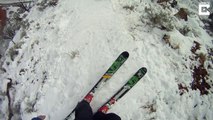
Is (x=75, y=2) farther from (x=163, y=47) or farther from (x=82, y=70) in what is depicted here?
(x=163, y=47)

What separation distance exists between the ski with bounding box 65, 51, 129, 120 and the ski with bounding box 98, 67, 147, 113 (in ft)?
1.14

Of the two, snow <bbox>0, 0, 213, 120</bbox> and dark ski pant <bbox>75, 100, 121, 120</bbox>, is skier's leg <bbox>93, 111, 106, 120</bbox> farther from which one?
snow <bbox>0, 0, 213, 120</bbox>

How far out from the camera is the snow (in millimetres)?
4965

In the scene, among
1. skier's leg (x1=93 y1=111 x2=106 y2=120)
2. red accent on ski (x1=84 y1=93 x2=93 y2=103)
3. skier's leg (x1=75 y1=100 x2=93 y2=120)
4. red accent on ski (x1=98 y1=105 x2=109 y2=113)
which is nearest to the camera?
skier's leg (x1=75 y1=100 x2=93 y2=120)

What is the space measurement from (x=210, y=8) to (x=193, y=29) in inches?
57.1

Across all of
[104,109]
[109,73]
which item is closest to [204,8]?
[109,73]

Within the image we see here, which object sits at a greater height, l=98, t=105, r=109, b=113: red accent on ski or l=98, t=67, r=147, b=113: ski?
l=98, t=67, r=147, b=113: ski

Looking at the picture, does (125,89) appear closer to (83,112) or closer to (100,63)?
(100,63)

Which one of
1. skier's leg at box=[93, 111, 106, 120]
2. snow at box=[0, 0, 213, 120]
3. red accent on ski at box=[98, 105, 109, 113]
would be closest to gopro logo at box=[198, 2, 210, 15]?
snow at box=[0, 0, 213, 120]

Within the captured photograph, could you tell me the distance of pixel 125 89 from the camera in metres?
5.00

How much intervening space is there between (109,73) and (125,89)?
1.56 feet

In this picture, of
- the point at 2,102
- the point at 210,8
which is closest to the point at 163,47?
the point at 210,8

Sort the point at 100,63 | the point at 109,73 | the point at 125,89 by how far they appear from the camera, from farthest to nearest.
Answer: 1. the point at 100,63
2. the point at 109,73
3. the point at 125,89

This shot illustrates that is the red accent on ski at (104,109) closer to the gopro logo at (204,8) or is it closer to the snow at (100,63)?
→ the snow at (100,63)
